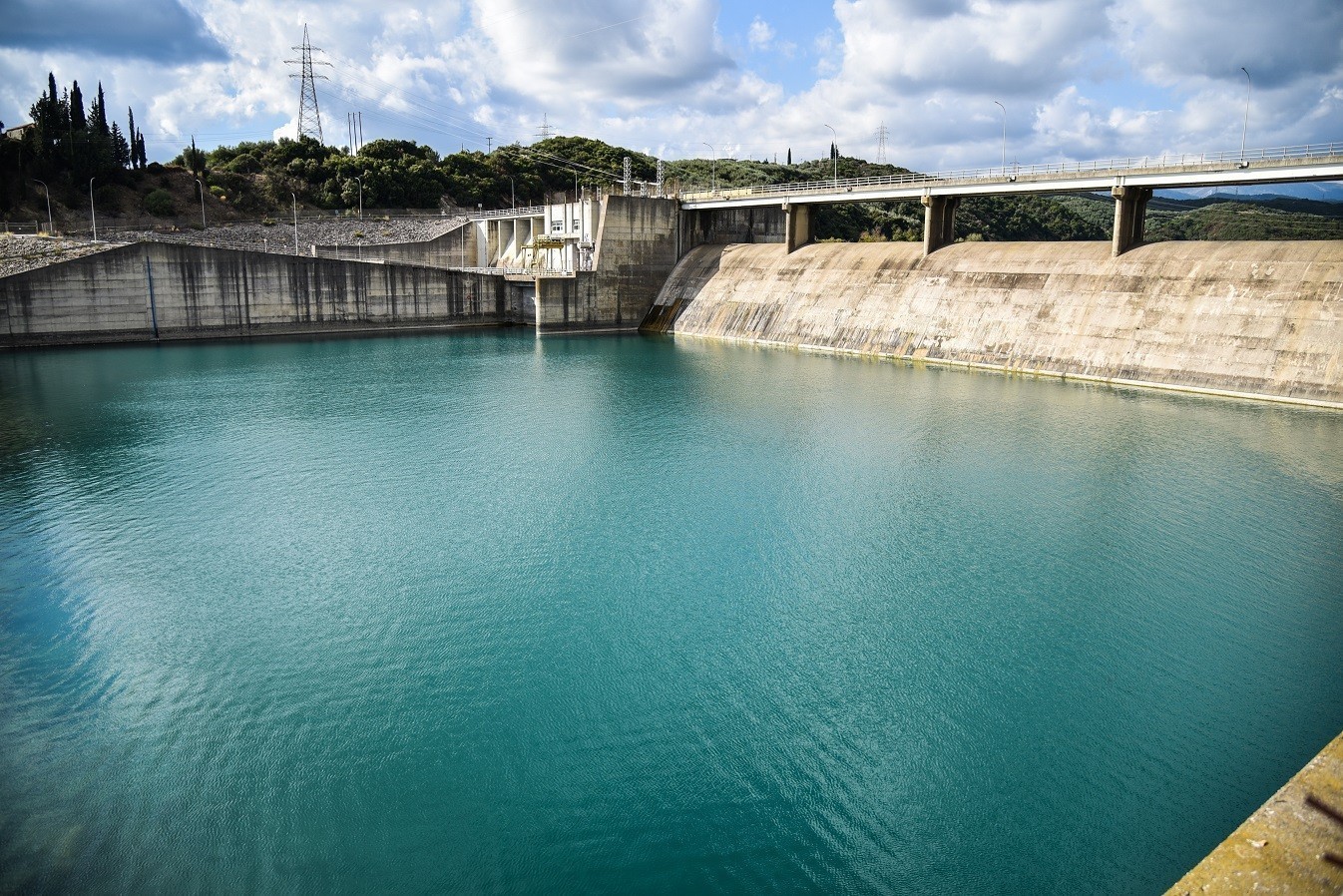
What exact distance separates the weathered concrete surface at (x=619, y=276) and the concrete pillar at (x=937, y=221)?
16117 millimetres

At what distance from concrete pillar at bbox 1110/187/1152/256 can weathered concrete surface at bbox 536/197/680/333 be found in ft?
79.8

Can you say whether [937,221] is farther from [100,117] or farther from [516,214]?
[100,117]

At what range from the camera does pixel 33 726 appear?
31.8 feet

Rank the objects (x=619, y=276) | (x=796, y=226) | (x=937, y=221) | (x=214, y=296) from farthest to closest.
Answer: (x=619, y=276), (x=796, y=226), (x=214, y=296), (x=937, y=221)

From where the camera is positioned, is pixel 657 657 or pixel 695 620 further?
pixel 695 620

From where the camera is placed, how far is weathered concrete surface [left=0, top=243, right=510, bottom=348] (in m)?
39.6

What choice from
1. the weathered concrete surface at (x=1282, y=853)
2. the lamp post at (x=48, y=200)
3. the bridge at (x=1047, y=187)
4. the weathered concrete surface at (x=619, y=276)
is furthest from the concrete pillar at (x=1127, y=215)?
the lamp post at (x=48, y=200)

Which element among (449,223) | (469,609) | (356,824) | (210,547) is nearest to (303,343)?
(449,223)

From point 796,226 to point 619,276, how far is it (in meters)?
10.1

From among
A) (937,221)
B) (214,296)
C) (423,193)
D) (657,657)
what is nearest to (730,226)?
(937,221)

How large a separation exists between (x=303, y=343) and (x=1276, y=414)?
135 feet

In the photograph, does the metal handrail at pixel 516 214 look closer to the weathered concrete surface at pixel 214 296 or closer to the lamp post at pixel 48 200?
the weathered concrete surface at pixel 214 296

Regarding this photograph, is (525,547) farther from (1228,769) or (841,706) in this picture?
(1228,769)

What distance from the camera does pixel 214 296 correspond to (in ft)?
143
